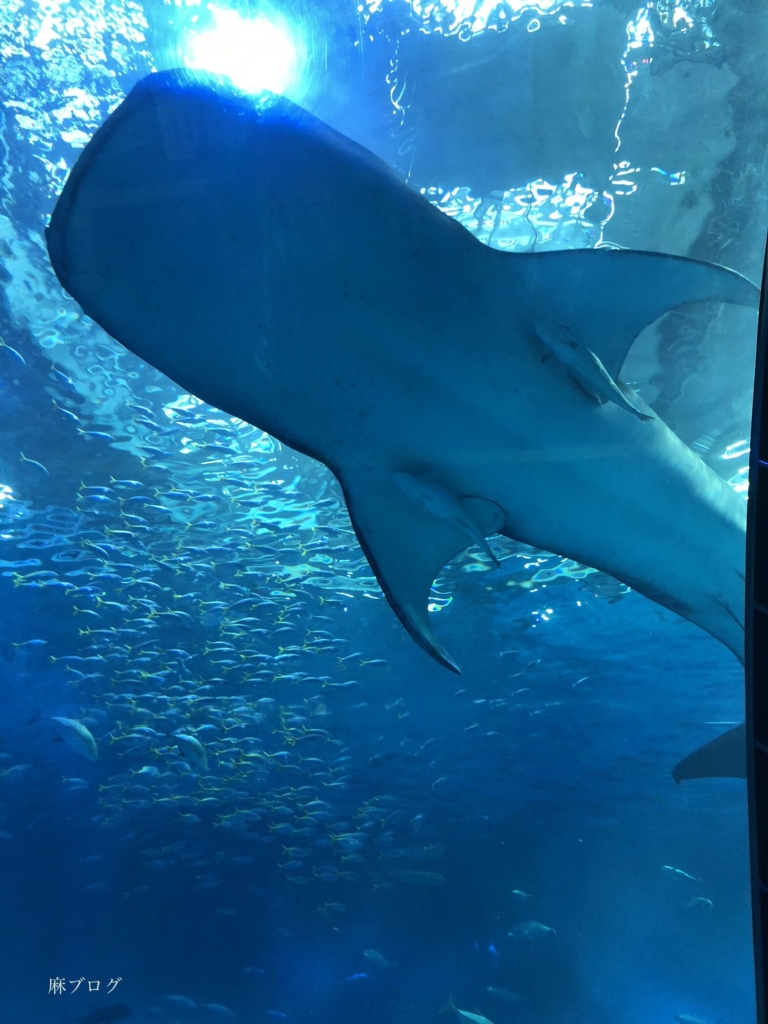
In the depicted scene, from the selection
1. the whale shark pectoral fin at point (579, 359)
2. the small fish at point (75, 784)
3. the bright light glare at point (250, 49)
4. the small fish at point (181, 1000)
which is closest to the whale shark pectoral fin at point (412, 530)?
the whale shark pectoral fin at point (579, 359)

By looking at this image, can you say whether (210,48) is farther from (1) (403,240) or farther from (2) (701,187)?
(2) (701,187)

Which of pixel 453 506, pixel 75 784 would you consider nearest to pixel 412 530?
pixel 453 506

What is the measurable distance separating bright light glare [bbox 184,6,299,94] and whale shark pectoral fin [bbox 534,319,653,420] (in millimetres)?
1419

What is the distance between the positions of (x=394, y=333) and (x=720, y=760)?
2936mm

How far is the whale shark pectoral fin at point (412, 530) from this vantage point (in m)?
2.62

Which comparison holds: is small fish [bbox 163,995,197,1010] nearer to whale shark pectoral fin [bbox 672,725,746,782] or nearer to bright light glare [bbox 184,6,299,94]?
whale shark pectoral fin [bbox 672,725,746,782]

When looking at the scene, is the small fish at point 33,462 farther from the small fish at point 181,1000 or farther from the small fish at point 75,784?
the small fish at point 181,1000

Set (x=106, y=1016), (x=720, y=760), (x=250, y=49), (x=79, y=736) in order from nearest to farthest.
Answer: (x=250, y=49), (x=720, y=760), (x=79, y=736), (x=106, y=1016)

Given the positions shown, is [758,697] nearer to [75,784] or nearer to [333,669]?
[333,669]

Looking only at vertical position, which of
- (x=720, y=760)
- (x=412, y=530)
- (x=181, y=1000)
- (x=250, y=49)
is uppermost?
(x=250, y=49)

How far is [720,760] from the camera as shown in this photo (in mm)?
3537

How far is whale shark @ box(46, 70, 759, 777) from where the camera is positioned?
1.56 m

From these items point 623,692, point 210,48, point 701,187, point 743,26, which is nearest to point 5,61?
point 210,48

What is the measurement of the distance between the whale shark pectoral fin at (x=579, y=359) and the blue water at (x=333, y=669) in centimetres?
149
